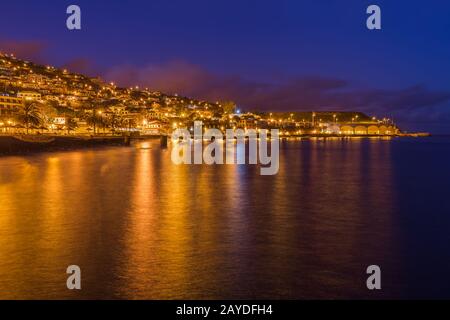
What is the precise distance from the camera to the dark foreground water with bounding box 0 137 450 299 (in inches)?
344

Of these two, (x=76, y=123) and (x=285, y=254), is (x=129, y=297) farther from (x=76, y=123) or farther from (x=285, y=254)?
(x=76, y=123)

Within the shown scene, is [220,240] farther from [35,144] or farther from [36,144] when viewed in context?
[36,144]

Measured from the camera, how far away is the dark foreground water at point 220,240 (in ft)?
28.6

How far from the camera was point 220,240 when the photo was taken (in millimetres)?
12219

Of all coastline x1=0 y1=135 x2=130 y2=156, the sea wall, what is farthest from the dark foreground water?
the sea wall

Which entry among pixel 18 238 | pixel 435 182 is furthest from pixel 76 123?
pixel 18 238

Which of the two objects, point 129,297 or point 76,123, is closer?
point 129,297

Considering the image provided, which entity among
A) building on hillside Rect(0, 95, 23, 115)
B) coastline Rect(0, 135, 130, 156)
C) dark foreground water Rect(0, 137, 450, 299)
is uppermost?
building on hillside Rect(0, 95, 23, 115)

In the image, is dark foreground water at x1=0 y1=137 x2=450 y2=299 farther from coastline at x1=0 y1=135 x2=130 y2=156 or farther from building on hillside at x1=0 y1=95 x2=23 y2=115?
building on hillside at x1=0 y1=95 x2=23 y2=115

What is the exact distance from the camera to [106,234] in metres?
12.7

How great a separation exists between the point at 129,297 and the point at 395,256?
241 inches

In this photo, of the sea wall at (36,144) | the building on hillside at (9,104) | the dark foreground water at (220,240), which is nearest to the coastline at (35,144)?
the sea wall at (36,144)

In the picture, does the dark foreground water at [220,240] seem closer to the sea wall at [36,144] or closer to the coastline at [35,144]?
the coastline at [35,144]

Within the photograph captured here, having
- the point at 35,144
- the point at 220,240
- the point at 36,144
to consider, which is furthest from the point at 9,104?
the point at 220,240
